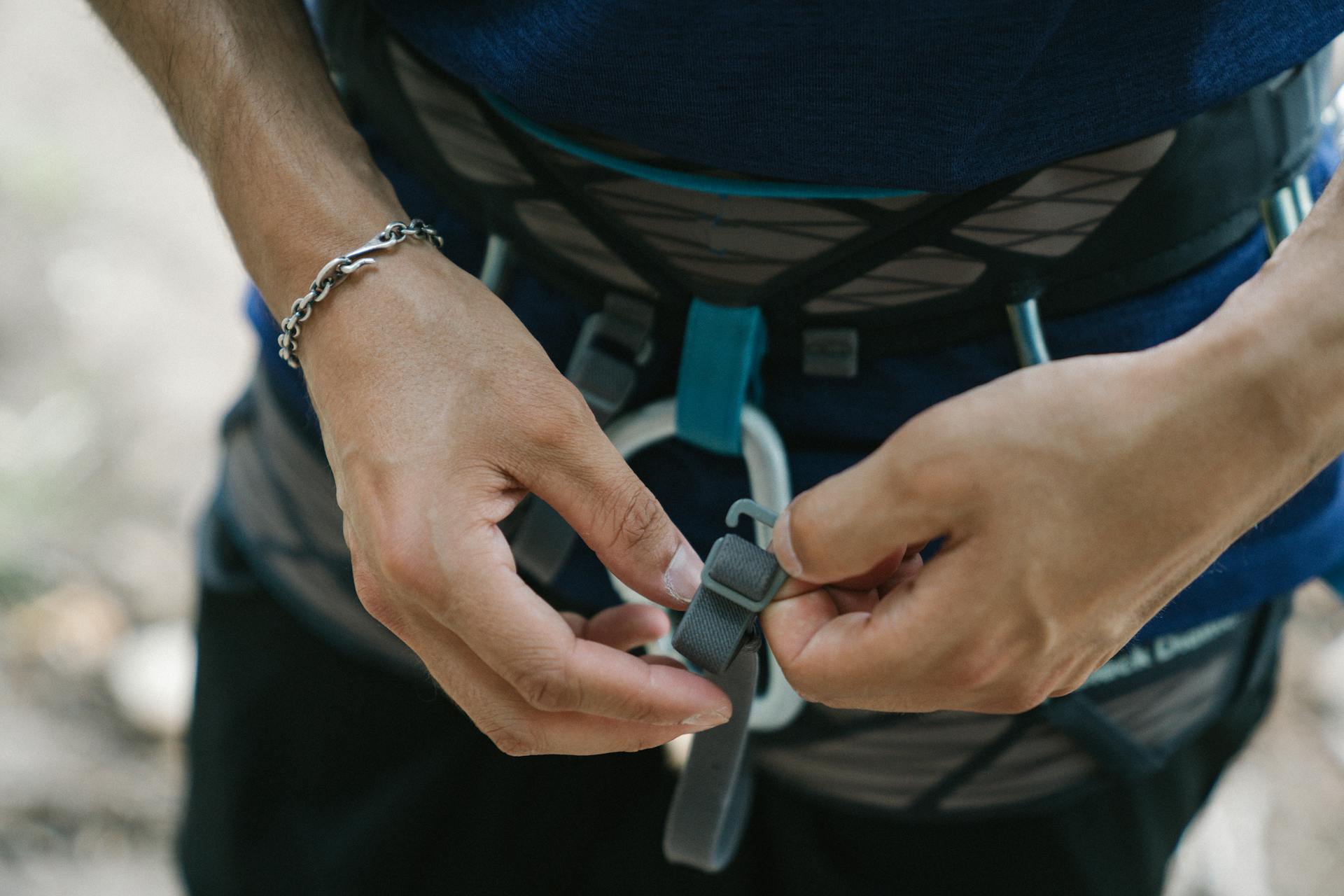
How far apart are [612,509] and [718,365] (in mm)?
176

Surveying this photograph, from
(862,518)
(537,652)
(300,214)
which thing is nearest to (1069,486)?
(862,518)

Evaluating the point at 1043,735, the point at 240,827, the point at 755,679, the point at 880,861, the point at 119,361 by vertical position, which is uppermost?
the point at 755,679

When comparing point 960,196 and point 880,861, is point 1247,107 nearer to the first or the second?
point 960,196

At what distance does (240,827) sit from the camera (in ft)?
4.01

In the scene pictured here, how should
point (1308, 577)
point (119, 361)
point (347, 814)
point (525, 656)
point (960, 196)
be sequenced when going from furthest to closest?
point (119, 361)
point (347, 814)
point (1308, 577)
point (960, 196)
point (525, 656)

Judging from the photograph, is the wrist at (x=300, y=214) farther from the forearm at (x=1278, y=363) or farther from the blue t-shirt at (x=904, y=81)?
the forearm at (x=1278, y=363)

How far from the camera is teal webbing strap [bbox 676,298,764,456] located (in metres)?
0.83

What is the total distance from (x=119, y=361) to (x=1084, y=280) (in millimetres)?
2731

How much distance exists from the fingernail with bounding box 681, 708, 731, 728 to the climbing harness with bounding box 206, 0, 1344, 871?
0.03 metres

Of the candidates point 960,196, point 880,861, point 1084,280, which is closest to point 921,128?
point 960,196

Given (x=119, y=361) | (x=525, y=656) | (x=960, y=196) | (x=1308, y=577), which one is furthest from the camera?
(x=119, y=361)

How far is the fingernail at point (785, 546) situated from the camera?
0.67 metres

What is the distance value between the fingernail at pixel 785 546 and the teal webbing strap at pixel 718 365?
174 millimetres

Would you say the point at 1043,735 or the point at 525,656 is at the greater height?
the point at 525,656
